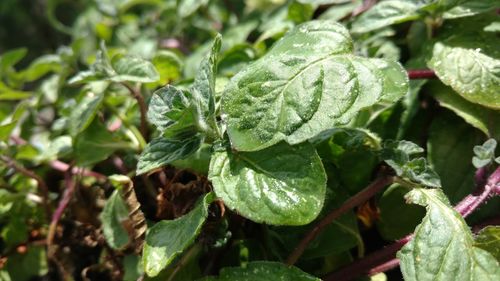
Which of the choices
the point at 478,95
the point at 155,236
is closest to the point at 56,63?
the point at 155,236

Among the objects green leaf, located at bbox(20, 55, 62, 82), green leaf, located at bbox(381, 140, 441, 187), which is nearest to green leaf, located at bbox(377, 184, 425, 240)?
green leaf, located at bbox(381, 140, 441, 187)

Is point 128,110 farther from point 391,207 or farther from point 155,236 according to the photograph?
point 391,207

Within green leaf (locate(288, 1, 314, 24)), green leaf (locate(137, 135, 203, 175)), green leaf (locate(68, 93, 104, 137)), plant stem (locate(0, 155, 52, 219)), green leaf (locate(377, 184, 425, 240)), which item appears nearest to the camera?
green leaf (locate(137, 135, 203, 175))

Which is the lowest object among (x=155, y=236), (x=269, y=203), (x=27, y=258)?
(x=27, y=258)

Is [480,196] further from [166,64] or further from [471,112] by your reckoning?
[166,64]

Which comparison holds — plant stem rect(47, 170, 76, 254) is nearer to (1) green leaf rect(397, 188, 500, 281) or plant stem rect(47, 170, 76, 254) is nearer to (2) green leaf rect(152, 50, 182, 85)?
(2) green leaf rect(152, 50, 182, 85)

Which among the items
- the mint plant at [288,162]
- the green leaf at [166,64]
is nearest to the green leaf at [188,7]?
the mint plant at [288,162]
